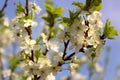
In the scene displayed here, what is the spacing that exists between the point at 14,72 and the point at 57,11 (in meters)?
1.71

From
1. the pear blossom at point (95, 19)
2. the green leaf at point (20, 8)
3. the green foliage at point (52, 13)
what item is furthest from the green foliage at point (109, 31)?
the green leaf at point (20, 8)

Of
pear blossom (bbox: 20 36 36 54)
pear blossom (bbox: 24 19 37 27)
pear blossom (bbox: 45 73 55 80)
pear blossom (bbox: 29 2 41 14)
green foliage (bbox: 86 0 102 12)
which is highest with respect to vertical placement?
green foliage (bbox: 86 0 102 12)

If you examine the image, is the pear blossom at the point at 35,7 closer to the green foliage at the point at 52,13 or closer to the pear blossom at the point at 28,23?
the green foliage at the point at 52,13

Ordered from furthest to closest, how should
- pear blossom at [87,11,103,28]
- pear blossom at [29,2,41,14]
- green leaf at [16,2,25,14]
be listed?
pear blossom at [29,2,41,14] < green leaf at [16,2,25,14] < pear blossom at [87,11,103,28]

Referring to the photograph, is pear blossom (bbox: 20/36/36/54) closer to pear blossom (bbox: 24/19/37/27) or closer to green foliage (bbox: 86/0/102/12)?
pear blossom (bbox: 24/19/37/27)

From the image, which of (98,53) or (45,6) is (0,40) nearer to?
(45,6)

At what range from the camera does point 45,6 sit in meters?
2.55

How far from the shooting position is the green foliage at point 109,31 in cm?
224

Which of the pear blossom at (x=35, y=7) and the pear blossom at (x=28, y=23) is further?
the pear blossom at (x=35, y=7)

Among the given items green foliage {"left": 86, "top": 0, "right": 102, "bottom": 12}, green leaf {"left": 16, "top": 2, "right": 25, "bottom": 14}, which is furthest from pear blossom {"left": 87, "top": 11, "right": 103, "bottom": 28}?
green leaf {"left": 16, "top": 2, "right": 25, "bottom": 14}

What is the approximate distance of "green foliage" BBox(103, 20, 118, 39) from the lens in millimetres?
2235

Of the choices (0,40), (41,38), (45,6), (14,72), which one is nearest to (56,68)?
(41,38)

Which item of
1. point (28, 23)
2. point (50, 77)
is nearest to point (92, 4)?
point (28, 23)

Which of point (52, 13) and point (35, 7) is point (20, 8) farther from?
point (52, 13)
